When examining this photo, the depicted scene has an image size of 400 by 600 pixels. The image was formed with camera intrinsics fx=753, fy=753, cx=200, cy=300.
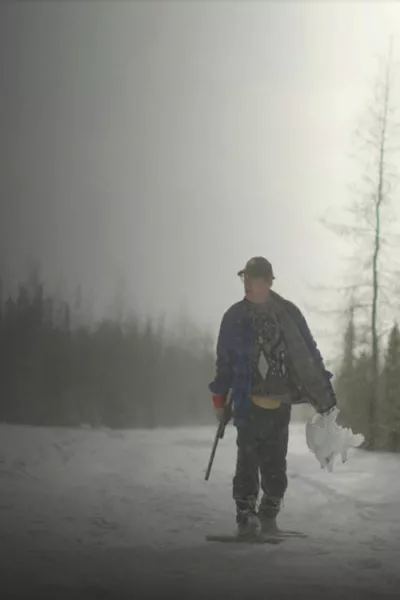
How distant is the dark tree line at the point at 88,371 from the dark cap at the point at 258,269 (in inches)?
11.6

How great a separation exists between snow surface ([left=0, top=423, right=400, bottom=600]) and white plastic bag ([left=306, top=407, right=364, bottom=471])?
4cm

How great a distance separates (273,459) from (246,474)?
11 centimetres

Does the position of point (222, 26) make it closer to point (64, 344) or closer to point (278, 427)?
point (64, 344)

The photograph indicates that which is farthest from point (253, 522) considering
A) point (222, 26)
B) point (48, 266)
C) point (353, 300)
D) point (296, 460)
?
point (222, 26)

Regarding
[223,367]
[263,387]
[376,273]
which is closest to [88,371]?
[223,367]

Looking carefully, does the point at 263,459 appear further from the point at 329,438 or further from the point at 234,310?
the point at 234,310

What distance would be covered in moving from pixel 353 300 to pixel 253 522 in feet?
3.01

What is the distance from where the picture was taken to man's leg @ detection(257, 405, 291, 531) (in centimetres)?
251

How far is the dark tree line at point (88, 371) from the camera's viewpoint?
272 cm

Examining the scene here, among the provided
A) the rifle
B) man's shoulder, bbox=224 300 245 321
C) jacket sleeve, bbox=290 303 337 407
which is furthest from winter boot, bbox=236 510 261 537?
man's shoulder, bbox=224 300 245 321

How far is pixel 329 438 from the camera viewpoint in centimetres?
263

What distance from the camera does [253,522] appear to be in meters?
2.46

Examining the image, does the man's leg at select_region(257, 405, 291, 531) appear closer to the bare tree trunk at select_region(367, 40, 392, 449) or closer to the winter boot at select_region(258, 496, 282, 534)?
the winter boot at select_region(258, 496, 282, 534)

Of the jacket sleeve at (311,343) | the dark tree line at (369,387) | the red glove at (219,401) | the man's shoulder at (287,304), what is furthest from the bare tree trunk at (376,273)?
the red glove at (219,401)
